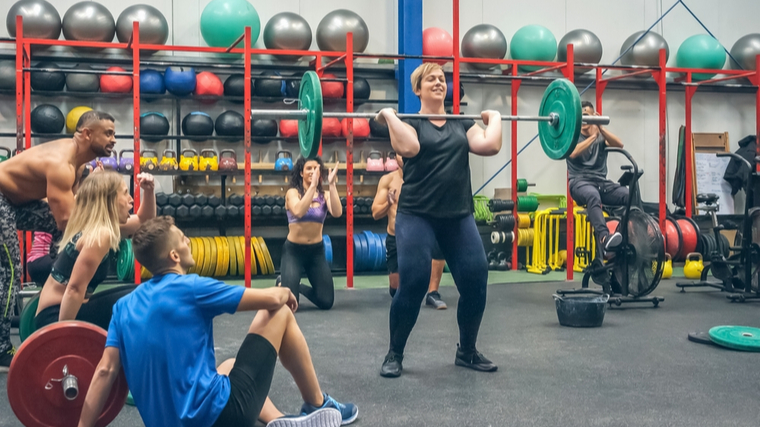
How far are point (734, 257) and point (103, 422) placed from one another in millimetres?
5007

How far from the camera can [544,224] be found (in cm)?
747

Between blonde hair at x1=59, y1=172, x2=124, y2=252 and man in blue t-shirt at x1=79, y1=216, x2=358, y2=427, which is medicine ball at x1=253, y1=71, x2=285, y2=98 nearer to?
blonde hair at x1=59, y1=172, x2=124, y2=252

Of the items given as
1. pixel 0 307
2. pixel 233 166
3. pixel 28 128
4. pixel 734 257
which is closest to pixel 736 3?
pixel 734 257

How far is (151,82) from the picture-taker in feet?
22.2

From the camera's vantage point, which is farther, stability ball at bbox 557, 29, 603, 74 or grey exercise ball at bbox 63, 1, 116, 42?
stability ball at bbox 557, 29, 603, 74

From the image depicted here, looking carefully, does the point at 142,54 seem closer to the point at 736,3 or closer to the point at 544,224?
the point at 544,224

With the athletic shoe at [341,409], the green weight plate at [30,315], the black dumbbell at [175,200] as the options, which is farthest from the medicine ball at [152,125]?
the athletic shoe at [341,409]

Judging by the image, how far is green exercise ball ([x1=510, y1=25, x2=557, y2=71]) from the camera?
7551 mm

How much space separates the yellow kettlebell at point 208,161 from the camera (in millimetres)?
6820

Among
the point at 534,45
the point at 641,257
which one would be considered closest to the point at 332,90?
the point at 534,45

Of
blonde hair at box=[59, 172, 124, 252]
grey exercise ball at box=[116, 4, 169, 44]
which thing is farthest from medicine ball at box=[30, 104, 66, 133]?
blonde hair at box=[59, 172, 124, 252]

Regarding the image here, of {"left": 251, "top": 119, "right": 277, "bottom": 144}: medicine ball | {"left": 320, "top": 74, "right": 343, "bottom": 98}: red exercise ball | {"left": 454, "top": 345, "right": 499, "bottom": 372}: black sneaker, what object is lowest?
{"left": 454, "top": 345, "right": 499, "bottom": 372}: black sneaker

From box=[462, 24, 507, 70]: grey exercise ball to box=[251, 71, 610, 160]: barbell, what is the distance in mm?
3833

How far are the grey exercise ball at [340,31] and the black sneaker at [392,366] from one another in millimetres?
4663
